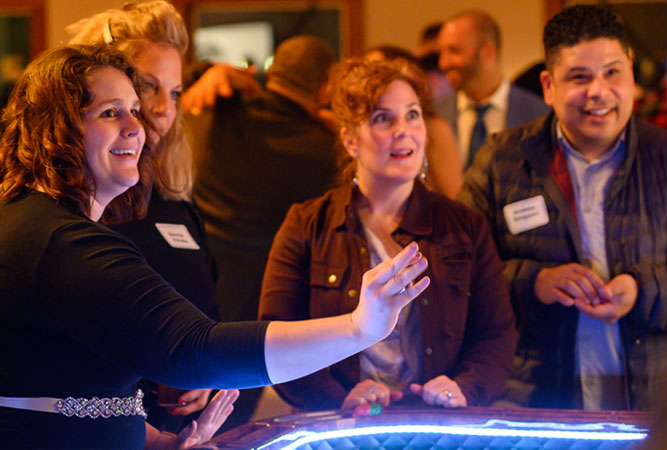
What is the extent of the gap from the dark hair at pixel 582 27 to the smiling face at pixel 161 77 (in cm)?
106

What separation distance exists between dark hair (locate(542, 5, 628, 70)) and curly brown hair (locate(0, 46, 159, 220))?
51.9 inches

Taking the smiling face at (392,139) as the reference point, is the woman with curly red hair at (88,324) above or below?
below

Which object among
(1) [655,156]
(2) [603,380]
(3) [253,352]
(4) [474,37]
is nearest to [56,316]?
(3) [253,352]

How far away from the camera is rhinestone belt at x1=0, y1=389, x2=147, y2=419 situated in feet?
4.20

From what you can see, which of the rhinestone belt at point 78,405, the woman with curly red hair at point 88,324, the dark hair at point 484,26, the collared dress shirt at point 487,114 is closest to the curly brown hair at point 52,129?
the woman with curly red hair at point 88,324

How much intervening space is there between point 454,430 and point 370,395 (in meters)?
0.28

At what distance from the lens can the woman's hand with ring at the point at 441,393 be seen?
177cm

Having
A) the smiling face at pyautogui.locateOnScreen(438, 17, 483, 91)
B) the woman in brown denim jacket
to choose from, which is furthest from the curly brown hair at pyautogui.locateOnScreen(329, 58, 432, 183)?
the smiling face at pyautogui.locateOnScreen(438, 17, 483, 91)

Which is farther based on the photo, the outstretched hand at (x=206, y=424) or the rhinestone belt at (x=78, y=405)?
the outstretched hand at (x=206, y=424)

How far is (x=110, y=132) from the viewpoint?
1465mm

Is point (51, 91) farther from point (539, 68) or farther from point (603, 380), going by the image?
point (539, 68)

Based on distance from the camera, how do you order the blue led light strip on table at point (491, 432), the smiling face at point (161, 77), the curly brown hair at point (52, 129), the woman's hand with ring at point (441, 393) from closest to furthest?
1. the curly brown hair at point (52, 129)
2. the blue led light strip on table at point (491, 432)
3. the woman's hand with ring at point (441, 393)
4. the smiling face at point (161, 77)

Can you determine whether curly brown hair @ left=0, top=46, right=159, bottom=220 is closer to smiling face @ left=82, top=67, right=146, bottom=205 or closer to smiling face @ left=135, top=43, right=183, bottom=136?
smiling face @ left=82, top=67, right=146, bottom=205

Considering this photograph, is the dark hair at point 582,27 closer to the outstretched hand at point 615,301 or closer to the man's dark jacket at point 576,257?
the man's dark jacket at point 576,257
